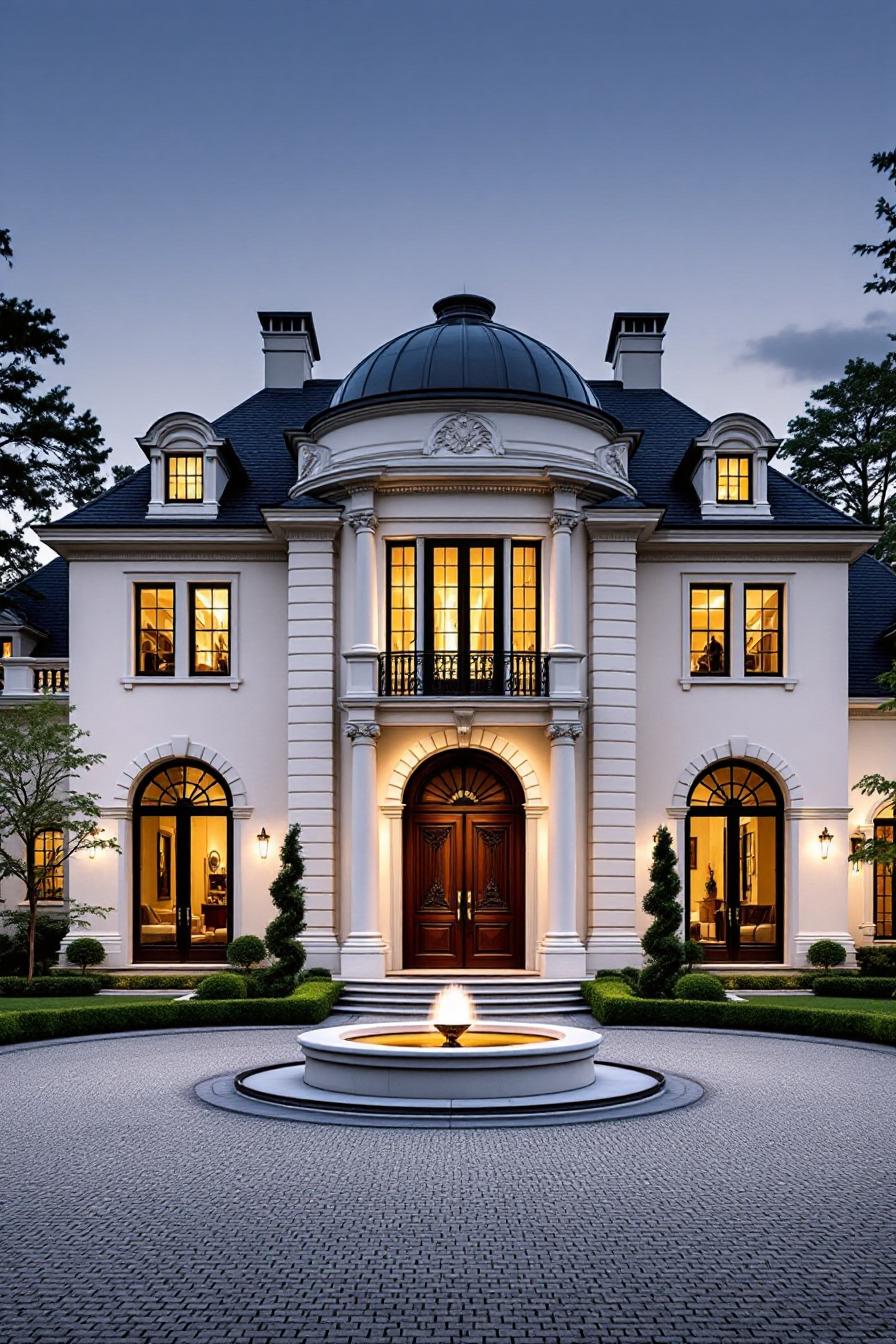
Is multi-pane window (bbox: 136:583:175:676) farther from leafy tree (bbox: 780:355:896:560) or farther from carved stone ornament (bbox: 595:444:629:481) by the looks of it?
leafy tree (bbox: 780:355:896:560)

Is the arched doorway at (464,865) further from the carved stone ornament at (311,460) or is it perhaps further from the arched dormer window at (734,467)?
the arched dormer window at (734,467)

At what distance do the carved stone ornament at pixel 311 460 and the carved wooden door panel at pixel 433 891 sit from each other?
7.42 metres

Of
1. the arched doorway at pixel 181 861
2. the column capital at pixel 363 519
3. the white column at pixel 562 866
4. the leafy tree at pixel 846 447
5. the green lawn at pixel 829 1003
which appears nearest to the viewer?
the green lawn at pixel 829 1003

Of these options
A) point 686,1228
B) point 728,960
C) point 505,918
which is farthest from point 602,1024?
point 686,1228

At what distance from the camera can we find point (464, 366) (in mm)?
25594

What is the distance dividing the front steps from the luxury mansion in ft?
2.23

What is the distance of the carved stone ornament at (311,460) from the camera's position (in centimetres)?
2556

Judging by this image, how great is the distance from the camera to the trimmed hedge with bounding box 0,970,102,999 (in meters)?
23.6

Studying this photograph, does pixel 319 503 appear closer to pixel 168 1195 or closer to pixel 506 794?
pixel 506 794

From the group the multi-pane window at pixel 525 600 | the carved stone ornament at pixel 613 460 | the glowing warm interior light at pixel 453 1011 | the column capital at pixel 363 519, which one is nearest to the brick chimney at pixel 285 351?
the column capital at pixel 363 519

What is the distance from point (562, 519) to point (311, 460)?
216 inches

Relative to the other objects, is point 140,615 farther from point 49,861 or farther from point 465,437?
point 465,437

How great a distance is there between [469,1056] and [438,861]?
1125cm

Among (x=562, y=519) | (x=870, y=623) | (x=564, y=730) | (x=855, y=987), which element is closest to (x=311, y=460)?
(x=562, y=519)
